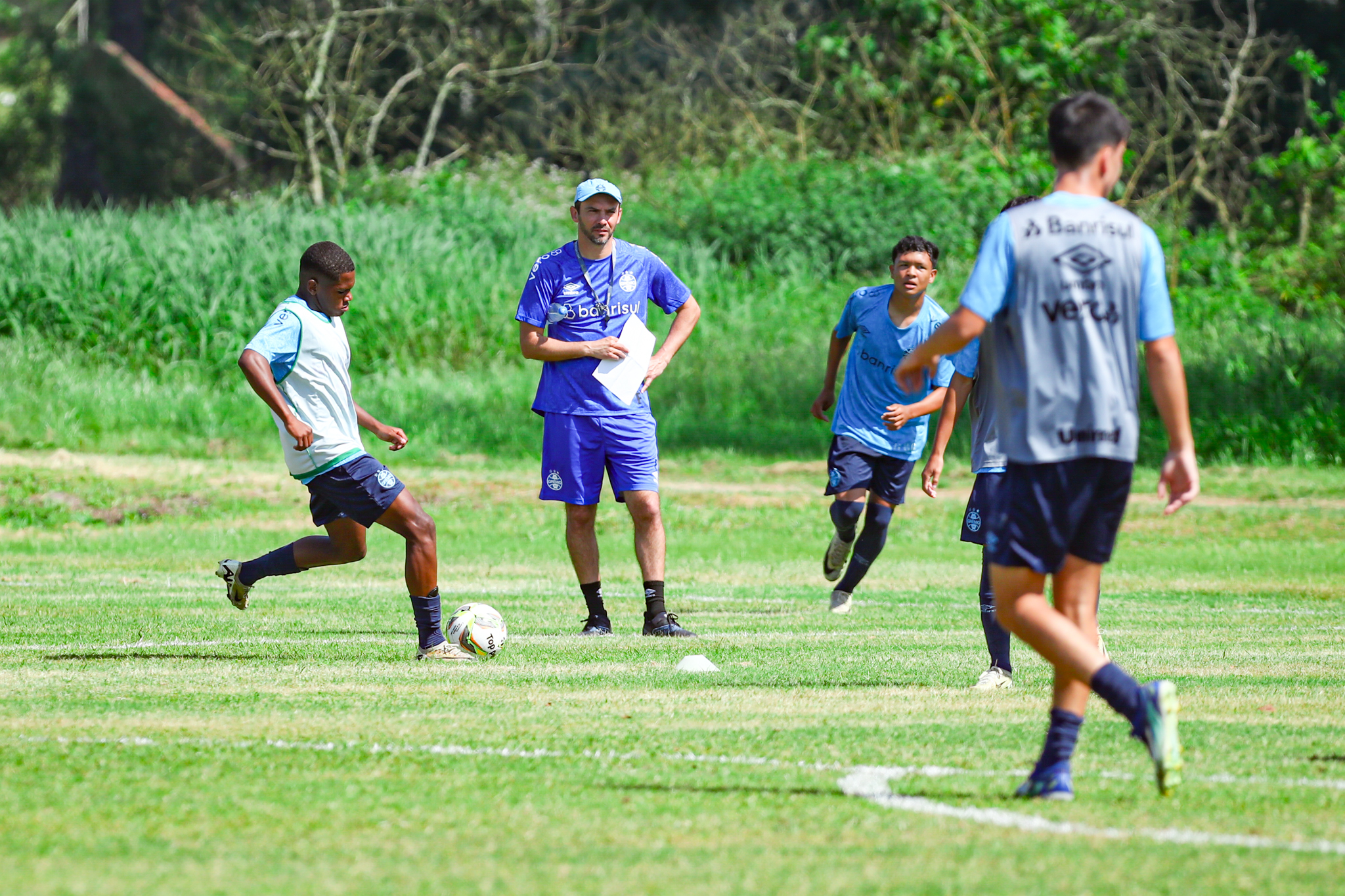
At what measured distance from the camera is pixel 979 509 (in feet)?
25.5

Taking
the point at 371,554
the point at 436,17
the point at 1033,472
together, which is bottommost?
the point at 371,554

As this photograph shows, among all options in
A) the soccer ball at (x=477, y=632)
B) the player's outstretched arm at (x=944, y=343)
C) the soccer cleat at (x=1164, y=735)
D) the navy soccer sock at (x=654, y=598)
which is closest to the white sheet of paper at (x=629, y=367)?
the navy soccer sock at (x=654, y=598)

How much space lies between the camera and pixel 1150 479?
20250mm

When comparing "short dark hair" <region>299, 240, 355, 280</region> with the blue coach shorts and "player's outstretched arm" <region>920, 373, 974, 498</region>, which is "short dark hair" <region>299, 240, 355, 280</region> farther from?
"player's outstretched arm" <region>920, 373, 974, 498</region>

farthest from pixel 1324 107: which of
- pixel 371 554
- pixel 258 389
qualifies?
pixel 258 389

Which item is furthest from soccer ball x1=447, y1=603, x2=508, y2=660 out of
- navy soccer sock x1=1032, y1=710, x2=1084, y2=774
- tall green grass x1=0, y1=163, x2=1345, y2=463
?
tall green grass x1=0, y1=163, x2=1345, y2=463

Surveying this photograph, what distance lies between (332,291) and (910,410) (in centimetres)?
301

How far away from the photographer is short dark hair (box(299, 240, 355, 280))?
8008 mm

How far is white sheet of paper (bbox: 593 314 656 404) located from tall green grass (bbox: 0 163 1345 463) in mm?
12428

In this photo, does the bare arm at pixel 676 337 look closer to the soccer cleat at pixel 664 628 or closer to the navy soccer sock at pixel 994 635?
the soccer cleat at pixel 664 628

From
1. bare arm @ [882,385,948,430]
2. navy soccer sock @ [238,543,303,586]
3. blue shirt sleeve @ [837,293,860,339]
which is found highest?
blue shirt sleeve @ [837,293,860,339]

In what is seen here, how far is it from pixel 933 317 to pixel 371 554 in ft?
22.0

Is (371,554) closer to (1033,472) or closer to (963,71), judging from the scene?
(1033,472)

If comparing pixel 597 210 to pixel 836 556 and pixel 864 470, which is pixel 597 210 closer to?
pixel 864 470
